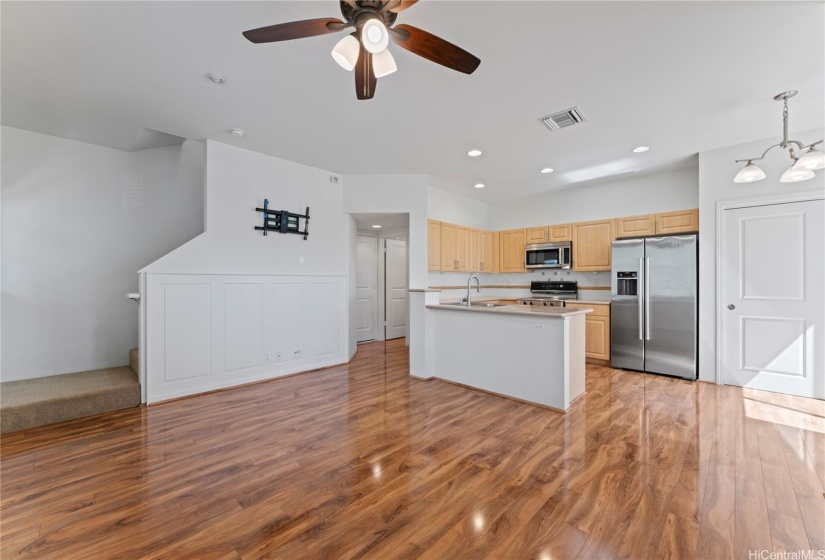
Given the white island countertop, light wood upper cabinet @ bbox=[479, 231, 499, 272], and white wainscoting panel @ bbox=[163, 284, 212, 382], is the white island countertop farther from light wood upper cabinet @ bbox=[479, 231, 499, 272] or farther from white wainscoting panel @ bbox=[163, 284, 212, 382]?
white wainscoting panel @ bbox=[163, 284, 212, 382]

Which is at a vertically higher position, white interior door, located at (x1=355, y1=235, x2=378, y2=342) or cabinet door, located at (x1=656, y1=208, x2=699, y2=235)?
cabinet door, located at (x1=656, y1=208, x2=699, y2=235)

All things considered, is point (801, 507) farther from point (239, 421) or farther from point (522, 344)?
point (239, 421)

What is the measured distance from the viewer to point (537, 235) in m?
6.07

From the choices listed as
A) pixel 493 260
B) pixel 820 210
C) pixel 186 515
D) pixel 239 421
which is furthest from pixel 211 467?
pixel 820 210

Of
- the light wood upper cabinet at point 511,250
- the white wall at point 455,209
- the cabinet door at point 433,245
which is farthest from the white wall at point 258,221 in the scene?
the light wood upper cabinet at point 511,250

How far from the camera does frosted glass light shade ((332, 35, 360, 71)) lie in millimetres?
1779

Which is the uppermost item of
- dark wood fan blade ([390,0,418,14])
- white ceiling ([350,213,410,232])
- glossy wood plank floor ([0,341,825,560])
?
dark wood fan blade ([390,0,418,14])

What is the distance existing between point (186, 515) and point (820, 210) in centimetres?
607

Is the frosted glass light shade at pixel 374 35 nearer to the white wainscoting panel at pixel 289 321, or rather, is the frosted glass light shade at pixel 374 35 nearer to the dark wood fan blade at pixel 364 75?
the dark wood fan blade at pixel 364 75

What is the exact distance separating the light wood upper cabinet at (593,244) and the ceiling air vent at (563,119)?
8.38 feet

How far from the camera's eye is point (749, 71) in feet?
8.27

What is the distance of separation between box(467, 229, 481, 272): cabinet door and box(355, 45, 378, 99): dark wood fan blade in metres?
4.17

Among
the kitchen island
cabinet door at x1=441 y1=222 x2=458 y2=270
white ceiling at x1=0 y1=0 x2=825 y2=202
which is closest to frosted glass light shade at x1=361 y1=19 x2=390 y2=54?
white ceiling at x1=0 y1=0 x2=825 y2=202

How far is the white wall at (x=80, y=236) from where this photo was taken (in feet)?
11.7
